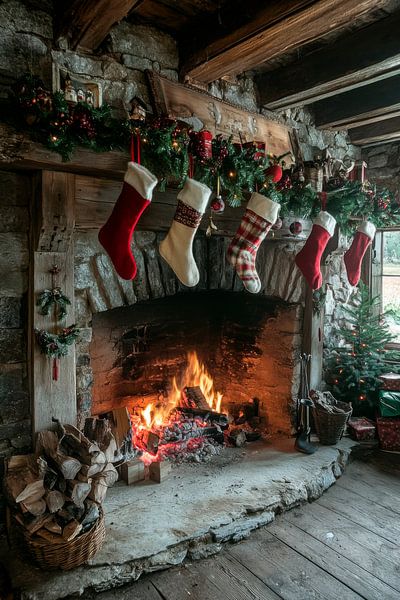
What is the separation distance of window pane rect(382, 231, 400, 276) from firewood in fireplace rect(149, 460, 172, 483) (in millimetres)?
2845

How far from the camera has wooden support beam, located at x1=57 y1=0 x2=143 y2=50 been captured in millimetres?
1816

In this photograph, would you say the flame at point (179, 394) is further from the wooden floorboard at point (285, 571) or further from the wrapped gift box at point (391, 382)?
the wrapped gift box at point (391, 382)

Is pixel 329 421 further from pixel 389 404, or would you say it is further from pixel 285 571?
pixel 285 571

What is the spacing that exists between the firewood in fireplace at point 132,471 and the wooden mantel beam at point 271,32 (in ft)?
8.08

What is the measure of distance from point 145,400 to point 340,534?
1.63m

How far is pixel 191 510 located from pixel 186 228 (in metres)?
1.57

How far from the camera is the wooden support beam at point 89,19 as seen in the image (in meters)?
1.82

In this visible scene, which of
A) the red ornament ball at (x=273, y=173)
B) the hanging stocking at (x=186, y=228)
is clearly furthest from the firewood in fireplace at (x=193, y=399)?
the red ornament ball at (x=273, y=173)

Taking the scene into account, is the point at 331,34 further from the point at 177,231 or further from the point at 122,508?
the point at 122,508

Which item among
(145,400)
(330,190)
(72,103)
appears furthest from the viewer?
(145,400)

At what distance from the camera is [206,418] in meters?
3.31

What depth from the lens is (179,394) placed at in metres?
3.49

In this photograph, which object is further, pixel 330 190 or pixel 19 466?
pixel 330 190

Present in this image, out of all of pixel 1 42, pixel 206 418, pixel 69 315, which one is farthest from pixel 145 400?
pixel 1 42
